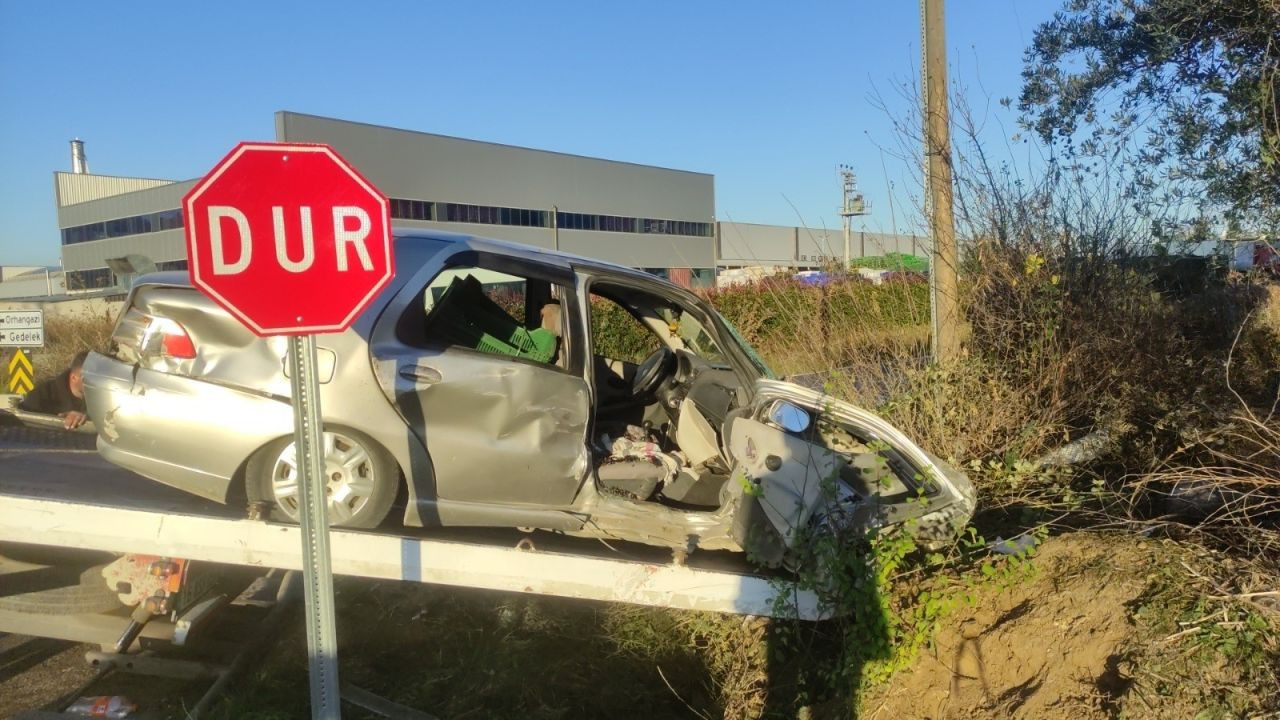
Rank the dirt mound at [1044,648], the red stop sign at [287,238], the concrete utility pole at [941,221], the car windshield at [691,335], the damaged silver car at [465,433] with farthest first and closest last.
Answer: the concrete utility pole at [941,221]
the car windshield at [691,335]
the damaged silver car at [465,433]
the dirt mound at [1044,648]
the red stop sign at [287,238]

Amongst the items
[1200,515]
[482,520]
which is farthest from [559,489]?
[1200,515]

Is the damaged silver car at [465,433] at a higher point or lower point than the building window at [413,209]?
lower

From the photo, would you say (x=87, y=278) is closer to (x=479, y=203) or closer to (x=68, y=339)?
(x=479, y=203)

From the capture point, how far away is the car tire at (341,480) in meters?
4.25

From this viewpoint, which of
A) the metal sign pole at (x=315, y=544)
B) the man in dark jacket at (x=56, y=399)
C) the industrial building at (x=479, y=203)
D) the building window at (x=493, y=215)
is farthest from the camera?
the building window at (x=493, y=215)

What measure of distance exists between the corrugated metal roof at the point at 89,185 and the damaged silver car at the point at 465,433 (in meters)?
52.9

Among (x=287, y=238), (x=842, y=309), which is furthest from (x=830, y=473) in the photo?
(x=842, y=309)

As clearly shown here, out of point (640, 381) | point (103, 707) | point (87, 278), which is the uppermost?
point (87, 278)

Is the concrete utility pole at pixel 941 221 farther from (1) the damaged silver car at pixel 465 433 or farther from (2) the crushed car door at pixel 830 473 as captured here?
(1) the damaged silver car at pixel 465 433

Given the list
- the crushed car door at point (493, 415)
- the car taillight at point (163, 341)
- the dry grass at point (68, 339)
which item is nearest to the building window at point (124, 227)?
the dry grass at point (68, 339)

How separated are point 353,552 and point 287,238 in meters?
1.63

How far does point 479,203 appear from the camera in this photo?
125 feet

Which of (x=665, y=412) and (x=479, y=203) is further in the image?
(x=479, y=203)

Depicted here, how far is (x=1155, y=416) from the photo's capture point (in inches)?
226
